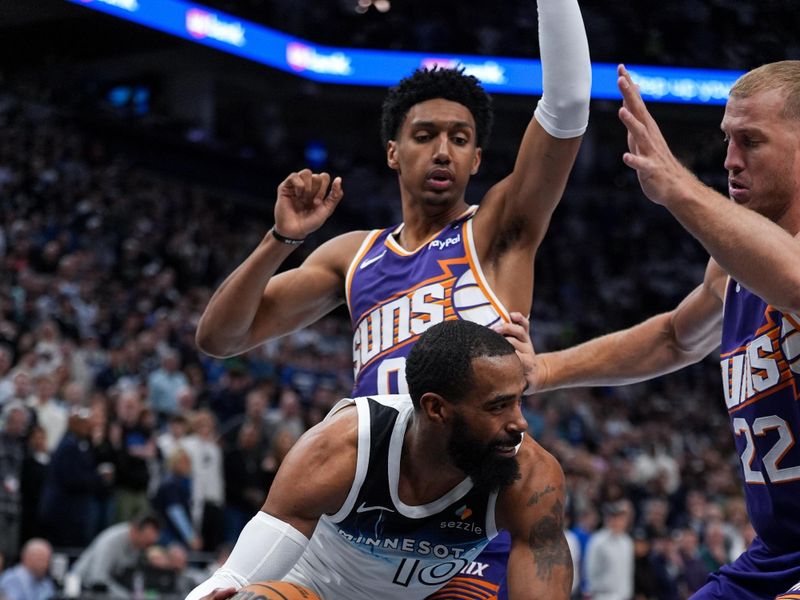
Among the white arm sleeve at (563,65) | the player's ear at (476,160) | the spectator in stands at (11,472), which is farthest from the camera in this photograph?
the spectator in stands at (11,472)

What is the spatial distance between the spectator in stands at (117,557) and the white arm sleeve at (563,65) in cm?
644

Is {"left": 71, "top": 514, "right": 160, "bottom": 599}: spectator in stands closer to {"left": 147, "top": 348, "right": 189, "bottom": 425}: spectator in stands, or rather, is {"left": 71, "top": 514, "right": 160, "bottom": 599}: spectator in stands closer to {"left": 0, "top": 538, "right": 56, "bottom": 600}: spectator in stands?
{"left": 0, "top": 538, "right": 56, "bottom": 600}: spectator in stands

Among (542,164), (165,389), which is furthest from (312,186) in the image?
→ (165,389)

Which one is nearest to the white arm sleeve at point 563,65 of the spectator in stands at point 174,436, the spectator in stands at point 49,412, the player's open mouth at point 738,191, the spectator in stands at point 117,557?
the player's open mouth at point 738,191

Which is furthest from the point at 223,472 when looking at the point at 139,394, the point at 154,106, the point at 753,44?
the point at 154,106

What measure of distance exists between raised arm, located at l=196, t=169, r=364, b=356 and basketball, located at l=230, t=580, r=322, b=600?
1.25 m

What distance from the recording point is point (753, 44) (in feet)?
50.3

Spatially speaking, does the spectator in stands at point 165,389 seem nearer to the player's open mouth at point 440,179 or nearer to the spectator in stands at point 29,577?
the spectator in stands at point 29,577

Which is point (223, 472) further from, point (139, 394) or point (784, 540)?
point (784, 540)

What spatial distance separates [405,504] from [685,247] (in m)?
22.1

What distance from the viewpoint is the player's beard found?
347 centimetres

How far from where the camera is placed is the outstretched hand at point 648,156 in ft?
10.6

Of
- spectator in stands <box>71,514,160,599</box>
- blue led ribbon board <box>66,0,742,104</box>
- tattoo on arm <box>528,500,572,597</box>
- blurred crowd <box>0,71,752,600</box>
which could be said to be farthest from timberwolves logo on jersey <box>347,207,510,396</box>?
blue led ribbon board <box>66,0,742,104</box>

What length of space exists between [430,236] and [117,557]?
600 centimetres
